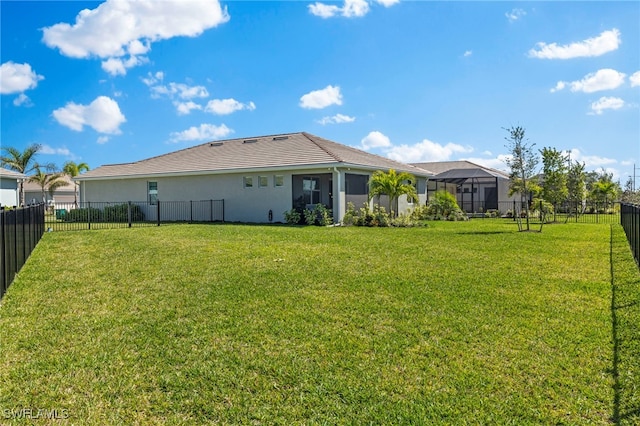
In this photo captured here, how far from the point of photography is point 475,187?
1375 inches

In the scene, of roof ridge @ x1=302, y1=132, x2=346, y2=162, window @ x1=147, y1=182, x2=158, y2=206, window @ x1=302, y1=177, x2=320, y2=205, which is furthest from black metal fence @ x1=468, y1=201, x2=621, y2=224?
window @ x1=147, y1=182, x2=158, y2=206

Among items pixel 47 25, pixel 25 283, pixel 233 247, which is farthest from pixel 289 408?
pixel 47 25

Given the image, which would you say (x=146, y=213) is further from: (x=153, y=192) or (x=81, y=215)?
(x=81, y=215)

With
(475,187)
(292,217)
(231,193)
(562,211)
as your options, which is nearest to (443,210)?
(292,217)

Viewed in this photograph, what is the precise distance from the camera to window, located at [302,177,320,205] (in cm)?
2075

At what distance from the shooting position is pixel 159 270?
8414mm

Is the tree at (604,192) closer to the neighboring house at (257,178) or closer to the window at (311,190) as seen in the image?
the neighboring house at (257,178)

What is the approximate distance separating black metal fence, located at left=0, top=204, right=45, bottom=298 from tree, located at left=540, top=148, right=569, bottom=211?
72.1 ft

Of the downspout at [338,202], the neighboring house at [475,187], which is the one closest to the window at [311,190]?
the downspout at [338,202]

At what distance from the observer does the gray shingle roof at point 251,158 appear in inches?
786

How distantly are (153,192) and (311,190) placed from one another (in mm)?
9636

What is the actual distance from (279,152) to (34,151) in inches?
1019

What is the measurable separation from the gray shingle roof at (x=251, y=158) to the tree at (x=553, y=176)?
6.84 meters

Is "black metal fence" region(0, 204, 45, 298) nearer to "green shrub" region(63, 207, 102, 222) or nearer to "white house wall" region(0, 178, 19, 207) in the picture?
"green shrub" region(63, 207, 102, 222)
